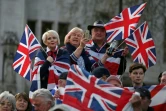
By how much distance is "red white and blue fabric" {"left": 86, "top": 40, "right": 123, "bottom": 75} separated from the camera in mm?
14312

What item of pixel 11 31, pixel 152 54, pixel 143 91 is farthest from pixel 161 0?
pixel 143 91

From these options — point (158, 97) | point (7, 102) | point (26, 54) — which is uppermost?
point (26, 54)

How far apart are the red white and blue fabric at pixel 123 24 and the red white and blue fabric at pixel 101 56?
1.01 metres

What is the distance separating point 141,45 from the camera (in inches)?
634

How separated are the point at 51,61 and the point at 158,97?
6.65 feet

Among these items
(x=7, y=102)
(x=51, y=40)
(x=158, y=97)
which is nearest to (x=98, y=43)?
(x=51, y=40)

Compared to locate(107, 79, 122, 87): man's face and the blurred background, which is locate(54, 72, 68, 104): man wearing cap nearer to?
locate(107, 79, 122, 87): man's face

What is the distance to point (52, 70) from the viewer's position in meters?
13.9

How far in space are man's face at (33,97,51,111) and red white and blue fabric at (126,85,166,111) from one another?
152cm

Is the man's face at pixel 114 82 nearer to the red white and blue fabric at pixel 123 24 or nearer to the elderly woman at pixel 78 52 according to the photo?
the elderly woman at pixel 78 52

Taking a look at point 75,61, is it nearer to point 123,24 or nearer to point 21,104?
point 21,104

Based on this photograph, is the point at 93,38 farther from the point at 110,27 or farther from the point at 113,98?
the point at 113,98

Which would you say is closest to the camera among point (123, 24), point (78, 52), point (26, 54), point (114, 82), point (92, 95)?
point (92, 95)

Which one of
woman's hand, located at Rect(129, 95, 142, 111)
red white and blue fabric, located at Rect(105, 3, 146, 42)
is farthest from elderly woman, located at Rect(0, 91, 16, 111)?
red white and blue fabric, located at Rect(105, 3, 146, 42)
